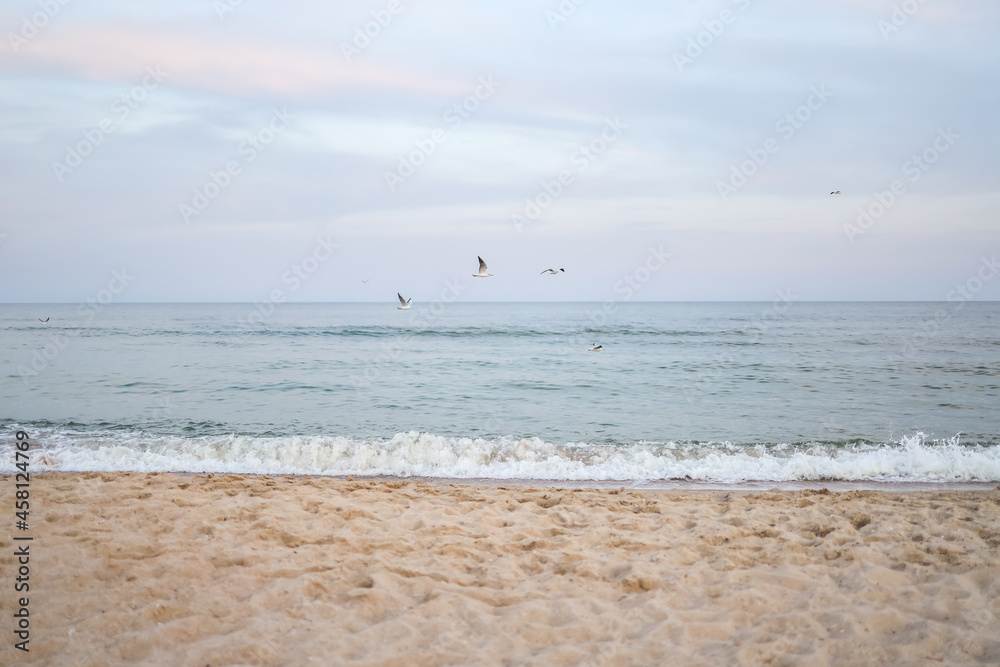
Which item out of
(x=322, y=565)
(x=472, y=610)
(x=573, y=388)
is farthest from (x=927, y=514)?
(x=573, y=388)

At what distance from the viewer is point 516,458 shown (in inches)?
399

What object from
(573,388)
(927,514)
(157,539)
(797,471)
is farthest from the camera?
(573,388)

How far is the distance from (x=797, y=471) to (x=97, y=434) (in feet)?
41.1

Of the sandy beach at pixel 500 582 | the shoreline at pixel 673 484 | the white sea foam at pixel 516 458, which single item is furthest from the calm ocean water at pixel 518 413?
the sandy beach at pixel 500 582

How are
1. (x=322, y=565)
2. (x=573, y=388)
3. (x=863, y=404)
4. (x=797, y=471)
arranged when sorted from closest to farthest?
(x=322, y=565), (x=797, y=471), (x=863, y=404), (x=573, y=388)

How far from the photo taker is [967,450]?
9.96m

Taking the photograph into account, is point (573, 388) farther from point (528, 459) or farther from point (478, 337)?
point (478, 337)

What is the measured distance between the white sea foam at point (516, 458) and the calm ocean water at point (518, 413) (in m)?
0.04

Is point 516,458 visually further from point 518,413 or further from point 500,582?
point 500,582

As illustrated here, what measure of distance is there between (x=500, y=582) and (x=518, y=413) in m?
9.23

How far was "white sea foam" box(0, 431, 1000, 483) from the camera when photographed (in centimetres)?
897

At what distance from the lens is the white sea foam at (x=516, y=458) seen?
8969 millimetres

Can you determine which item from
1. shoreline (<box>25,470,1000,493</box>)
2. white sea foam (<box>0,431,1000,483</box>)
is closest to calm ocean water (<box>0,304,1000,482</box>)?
white sea foam (<box>0,431,1000,483</box>)

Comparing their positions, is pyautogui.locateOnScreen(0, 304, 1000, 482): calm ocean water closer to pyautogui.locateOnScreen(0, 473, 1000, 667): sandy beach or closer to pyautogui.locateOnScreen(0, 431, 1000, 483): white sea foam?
pyautogui.locateOnScreen(0, 431, 1000, 483): white sea foam
